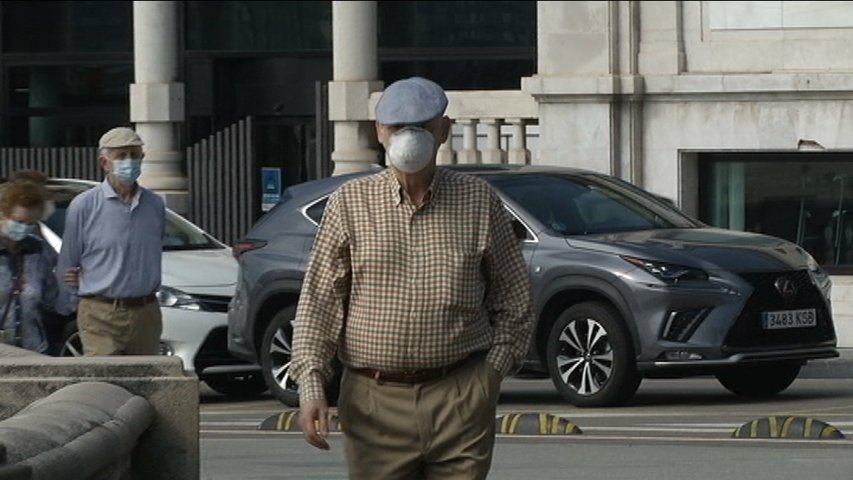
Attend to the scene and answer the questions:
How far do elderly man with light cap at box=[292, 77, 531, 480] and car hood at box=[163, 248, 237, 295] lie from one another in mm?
10654

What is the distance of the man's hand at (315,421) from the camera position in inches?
259

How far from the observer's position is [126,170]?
11828mm

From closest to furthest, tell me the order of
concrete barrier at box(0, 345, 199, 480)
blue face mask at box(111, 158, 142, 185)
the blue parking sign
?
1. concrete barrier at box(0, 345, 199, 480)
2. blue face mask at box(111, 158, 142, 185)
3. the blue parking sign

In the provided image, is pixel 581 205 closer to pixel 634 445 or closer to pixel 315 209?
pixel 315 209

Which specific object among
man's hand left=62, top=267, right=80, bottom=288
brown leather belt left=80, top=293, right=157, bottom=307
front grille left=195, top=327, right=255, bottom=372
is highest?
man's hand left=62, top=267, right=80, bottom=288

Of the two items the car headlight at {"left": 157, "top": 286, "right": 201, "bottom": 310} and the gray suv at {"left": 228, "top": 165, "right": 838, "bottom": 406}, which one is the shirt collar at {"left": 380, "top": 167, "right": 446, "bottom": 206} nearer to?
the gray suv at {"left": 228, "top": 165, "right": 838, "bottom": 406}

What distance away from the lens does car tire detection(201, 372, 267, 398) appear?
18.3 meters

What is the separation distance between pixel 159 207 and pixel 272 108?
1598 cm

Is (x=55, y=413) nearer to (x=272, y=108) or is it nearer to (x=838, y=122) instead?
(x=838, y=122)

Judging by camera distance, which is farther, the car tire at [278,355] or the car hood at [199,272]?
the car hood at [199,272]

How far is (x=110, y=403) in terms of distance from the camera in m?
7.64

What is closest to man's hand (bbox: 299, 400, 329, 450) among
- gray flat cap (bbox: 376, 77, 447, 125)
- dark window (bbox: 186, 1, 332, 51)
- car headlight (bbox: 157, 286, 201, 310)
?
gray flat cap (bbox: 376, 77, 447, 125)

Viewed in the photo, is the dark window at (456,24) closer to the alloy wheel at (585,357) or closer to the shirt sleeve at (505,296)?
the alloy wheel at (585,357)

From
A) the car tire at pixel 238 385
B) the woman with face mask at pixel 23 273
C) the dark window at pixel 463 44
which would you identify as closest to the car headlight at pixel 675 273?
the car tire at pixel 238 385
